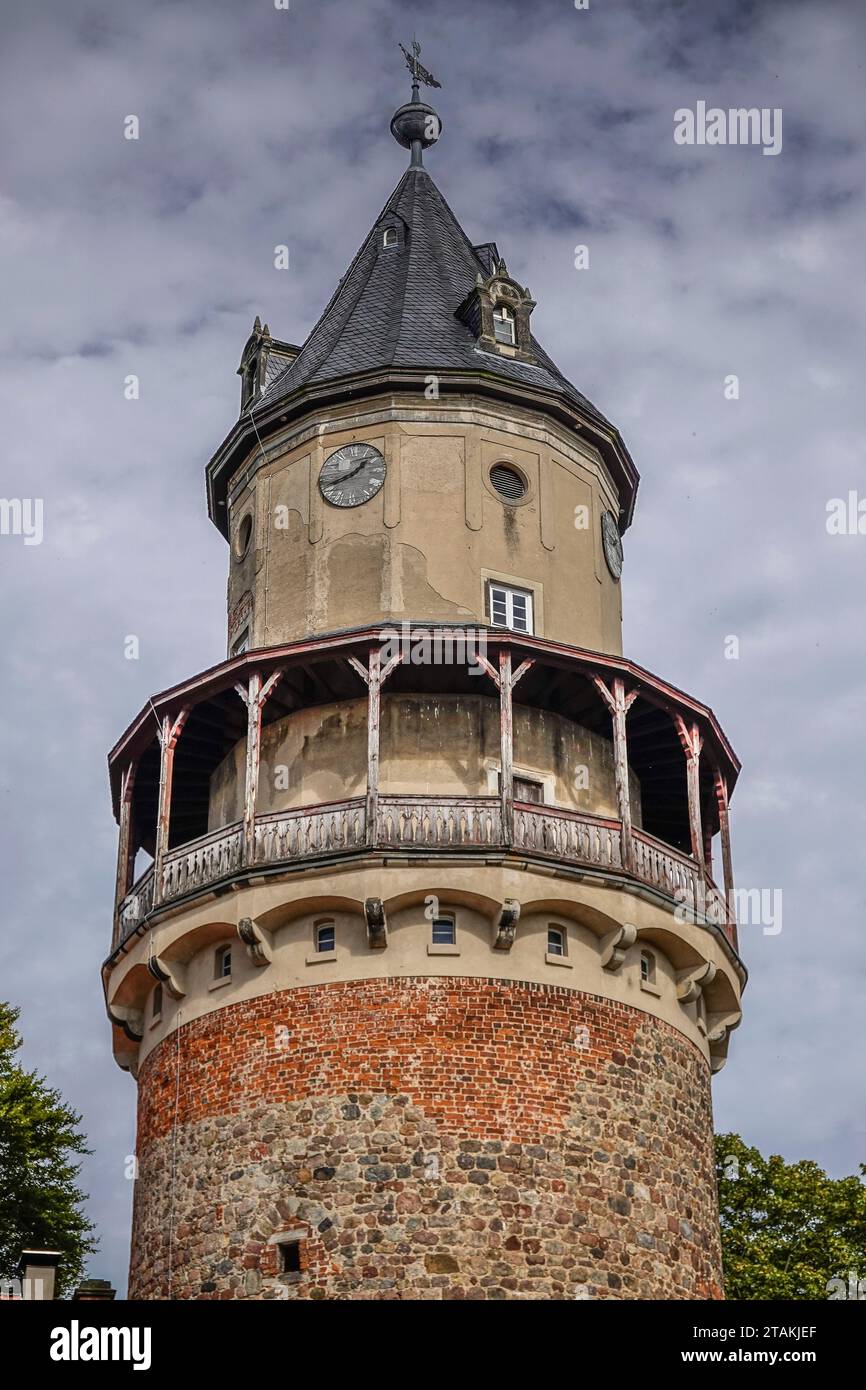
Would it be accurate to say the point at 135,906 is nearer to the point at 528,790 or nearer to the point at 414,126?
the point at 528,790

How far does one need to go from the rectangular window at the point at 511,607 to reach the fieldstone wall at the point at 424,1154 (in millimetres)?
7004

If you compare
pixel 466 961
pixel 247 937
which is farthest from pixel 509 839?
pixel 247 937

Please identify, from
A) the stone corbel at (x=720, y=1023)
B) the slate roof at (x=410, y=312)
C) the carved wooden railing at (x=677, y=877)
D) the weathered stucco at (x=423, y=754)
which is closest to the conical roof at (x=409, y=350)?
the slate roof at (x=410, y=312)

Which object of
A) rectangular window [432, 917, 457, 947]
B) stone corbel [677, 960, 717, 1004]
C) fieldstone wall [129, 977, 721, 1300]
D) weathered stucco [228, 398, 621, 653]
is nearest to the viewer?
fieldstone wall [129, 977, 721, 1300]

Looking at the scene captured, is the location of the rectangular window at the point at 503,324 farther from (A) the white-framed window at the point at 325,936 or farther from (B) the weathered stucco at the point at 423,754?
(A) the white-framed window at the point at 325,936

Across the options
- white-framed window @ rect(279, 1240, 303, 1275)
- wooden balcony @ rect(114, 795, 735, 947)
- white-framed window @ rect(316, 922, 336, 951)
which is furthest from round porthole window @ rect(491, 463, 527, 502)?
white-framed window @ rect(279, 1240, 303, 1275)

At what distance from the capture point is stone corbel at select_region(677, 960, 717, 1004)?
33.9 m

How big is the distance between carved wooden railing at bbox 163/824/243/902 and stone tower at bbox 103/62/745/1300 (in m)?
0.08

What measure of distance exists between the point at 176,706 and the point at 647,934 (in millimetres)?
8599

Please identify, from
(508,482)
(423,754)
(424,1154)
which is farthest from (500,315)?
(424,1154)

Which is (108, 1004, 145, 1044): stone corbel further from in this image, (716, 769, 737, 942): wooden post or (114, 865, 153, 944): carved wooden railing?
(716, 769, 737, 942): wooden post

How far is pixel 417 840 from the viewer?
3191cm

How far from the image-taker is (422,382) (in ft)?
123
